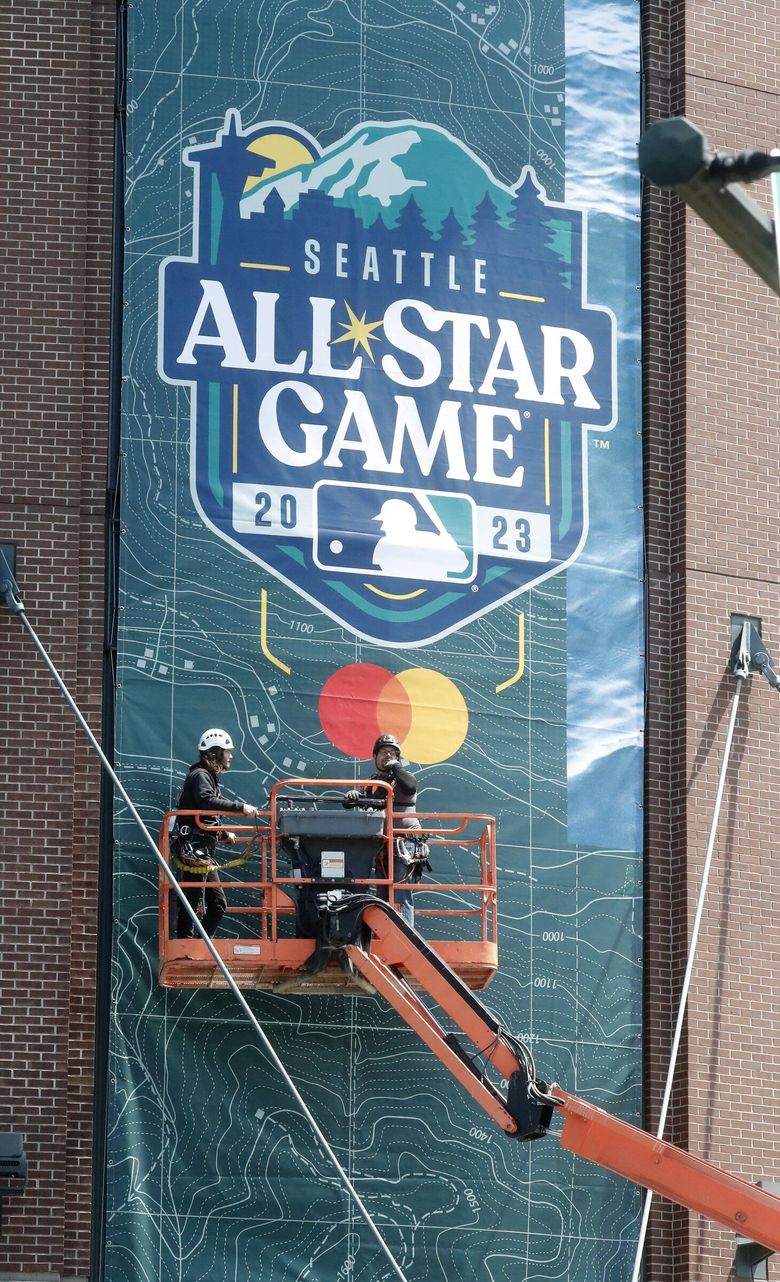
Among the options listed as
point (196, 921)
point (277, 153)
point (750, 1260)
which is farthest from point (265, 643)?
point (750, 1260)

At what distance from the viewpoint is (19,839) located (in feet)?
57.0

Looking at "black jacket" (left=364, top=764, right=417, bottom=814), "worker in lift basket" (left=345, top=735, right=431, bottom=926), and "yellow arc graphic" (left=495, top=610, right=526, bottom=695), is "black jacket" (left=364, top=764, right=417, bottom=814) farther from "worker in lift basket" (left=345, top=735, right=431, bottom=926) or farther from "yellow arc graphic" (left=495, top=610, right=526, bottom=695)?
"yellow arc graphic" (left=495, top=610, right=526, bottom=695)

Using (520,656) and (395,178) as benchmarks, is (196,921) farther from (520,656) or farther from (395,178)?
(395,178)

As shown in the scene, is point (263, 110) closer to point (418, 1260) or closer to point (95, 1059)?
point (95, 1059)

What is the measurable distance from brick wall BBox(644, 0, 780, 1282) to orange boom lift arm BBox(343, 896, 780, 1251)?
10.4 feet

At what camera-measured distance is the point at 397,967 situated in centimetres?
1678

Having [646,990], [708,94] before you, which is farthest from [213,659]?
[708,94]

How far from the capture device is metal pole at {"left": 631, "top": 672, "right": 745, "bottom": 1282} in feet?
60.0

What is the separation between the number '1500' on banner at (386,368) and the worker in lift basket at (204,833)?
2143 millimetres

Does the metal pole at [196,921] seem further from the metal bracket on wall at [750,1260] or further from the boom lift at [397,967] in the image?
the metal bracket on wall at [750,1260]

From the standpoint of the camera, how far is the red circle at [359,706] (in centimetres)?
1858

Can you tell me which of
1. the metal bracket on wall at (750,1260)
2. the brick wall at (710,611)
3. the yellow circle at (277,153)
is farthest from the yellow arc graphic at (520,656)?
the metal bracket on wall at (750,1260)

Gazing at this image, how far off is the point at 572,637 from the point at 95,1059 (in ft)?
19.5

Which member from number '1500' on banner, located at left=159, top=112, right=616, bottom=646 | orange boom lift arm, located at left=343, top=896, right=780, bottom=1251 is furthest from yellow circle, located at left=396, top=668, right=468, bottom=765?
orange boom lift arm, located at left=343, top=896, right=780, bottom=1251
